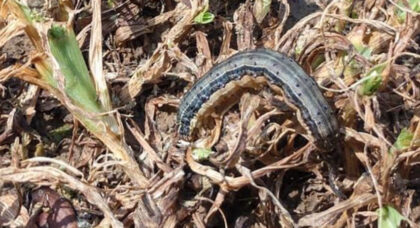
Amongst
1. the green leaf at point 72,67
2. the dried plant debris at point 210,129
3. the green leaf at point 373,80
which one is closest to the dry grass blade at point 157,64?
the dried plant debris at point 210,129

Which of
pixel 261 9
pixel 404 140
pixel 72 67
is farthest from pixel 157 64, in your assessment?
pixel 404 140

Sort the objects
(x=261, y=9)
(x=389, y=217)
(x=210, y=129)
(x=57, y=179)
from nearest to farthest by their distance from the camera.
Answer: (x=389, y=217), (x=57, y=179), (x=210, y=129), (x=261, y=9)

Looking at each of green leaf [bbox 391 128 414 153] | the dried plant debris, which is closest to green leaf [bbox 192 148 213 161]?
the dried plant debris

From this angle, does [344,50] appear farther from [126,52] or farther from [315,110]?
[126,52]

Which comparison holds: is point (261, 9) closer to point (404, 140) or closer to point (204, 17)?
point (204, 17)

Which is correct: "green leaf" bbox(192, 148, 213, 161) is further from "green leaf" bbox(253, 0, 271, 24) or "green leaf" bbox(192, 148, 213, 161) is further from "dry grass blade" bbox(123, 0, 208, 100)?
"green leaf" bbox(253, 0, 271, 24)

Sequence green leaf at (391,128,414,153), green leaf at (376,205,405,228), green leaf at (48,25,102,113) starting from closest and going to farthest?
green leaf at (376,205,405,228) → green leaf at (391,128,414,153) → green leaf at (48,25,102,113)

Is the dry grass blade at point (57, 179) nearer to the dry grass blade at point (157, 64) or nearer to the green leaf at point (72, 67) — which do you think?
the green leaf at point (72, 67)
